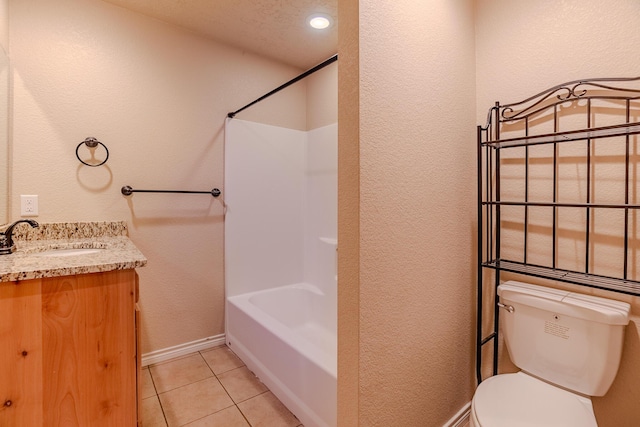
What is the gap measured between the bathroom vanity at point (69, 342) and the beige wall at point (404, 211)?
2.74 feet

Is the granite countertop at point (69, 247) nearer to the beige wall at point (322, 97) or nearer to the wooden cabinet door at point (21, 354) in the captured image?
the wooden cabinet door at point (21, 354)

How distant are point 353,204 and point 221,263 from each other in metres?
1.74

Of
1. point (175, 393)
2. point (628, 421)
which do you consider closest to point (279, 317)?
point (175, 393)

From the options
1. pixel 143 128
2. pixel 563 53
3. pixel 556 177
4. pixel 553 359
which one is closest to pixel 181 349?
pixel 143 128

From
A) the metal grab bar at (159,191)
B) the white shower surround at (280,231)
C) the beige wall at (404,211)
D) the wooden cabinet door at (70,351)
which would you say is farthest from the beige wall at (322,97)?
the wooden cabinet door at (70,351)

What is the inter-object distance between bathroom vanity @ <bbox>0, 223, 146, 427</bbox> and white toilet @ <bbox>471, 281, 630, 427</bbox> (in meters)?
1.34

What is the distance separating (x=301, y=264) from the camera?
2.86 meters

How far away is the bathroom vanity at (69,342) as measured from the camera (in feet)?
3.27

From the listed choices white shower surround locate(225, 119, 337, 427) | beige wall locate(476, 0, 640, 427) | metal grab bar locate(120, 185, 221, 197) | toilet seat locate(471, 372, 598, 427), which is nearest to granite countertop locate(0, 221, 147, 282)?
metal grab bar locate(120, 185, 221, 197)

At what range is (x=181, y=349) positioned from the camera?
7.53 feet

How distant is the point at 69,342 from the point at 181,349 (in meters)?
1.36

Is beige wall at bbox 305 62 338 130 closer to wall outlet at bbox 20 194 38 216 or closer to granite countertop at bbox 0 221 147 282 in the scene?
granite countertop at bbox 0 221 147 282

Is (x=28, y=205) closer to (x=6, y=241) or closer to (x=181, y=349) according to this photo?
(x=6, y=241)

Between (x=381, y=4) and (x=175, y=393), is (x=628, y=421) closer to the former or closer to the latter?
(x=381, y=4)
